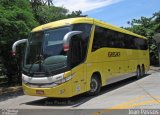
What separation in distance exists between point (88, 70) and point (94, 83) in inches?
37.6

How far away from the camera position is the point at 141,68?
24.1 meters

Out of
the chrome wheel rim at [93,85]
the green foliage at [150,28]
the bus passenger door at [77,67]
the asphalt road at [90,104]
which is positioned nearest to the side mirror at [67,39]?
the bus passenger door at [77,67]

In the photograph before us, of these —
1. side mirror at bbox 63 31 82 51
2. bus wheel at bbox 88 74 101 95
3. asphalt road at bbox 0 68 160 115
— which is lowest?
asphalt road at bbox 0 68 160 115

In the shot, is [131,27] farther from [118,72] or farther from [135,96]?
[135,96]

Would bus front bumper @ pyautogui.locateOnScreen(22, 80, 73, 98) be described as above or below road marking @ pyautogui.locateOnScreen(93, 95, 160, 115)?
above

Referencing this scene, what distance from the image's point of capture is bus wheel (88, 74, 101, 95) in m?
14.6

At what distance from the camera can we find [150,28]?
4250 cm

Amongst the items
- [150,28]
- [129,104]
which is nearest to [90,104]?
[129,104]

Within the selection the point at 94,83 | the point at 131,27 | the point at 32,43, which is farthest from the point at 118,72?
the point at 131,27

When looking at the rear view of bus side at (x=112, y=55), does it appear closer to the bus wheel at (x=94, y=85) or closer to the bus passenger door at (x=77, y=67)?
the bus wheel at (x=94, y=85)

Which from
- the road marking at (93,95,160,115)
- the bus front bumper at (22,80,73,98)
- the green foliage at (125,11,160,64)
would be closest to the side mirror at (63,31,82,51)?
the bus front bumper at (22,80,73,98)

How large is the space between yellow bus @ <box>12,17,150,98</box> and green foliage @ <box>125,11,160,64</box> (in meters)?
24.8

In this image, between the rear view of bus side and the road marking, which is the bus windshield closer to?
the rear view of bus side

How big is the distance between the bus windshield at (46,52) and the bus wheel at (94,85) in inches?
96.6
